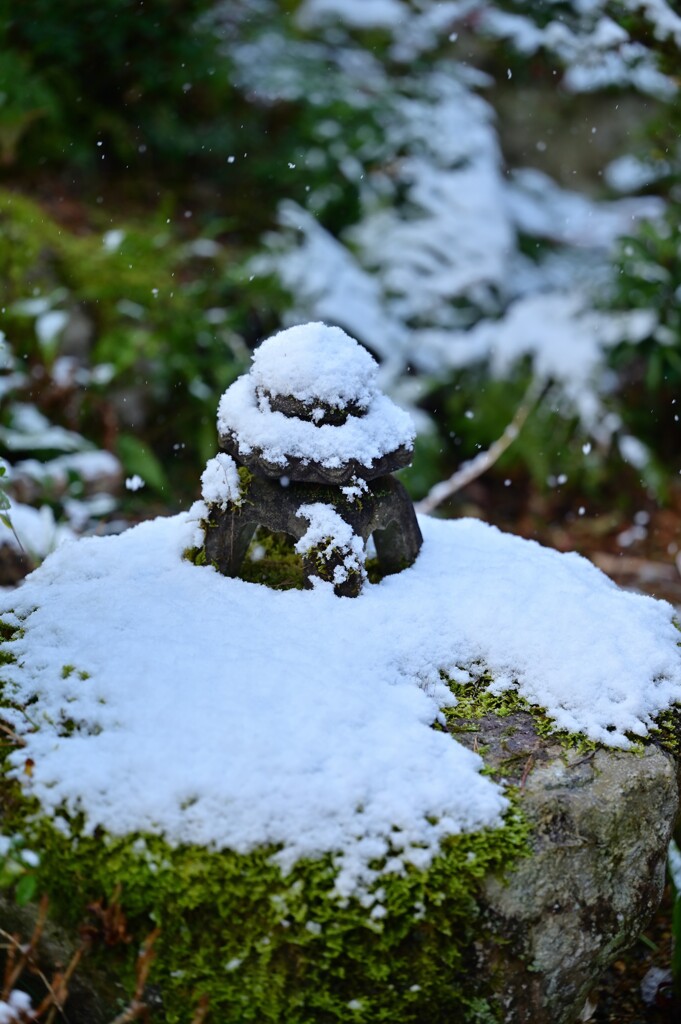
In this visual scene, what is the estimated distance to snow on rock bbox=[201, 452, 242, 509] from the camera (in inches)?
84.4

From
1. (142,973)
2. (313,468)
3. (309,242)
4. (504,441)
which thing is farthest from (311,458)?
(309,242)

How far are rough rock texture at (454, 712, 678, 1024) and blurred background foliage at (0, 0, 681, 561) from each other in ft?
9.38

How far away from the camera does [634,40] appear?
3.91 m

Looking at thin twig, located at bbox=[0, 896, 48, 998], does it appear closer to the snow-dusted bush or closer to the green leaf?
the green leaf

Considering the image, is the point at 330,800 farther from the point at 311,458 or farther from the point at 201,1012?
the point at 311,458

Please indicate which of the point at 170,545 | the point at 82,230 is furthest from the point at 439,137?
the point at 170,545

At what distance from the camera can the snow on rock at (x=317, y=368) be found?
2066 mm

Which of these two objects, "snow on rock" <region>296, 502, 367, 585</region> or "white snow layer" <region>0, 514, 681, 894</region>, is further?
"snow on rock" <region>296, 502, 367, 585</region>

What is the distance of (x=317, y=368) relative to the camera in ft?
6.80

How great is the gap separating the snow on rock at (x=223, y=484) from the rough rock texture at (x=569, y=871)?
0.75 metres

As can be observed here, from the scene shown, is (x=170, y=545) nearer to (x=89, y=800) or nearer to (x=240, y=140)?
(x=89, y=800)

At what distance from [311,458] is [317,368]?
218 millimetres

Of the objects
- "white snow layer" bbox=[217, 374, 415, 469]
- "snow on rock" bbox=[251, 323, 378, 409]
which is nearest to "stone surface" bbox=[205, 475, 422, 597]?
"white snow layer" bbox=[217, 374, 415, 469]

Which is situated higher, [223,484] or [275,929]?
[223,484]
